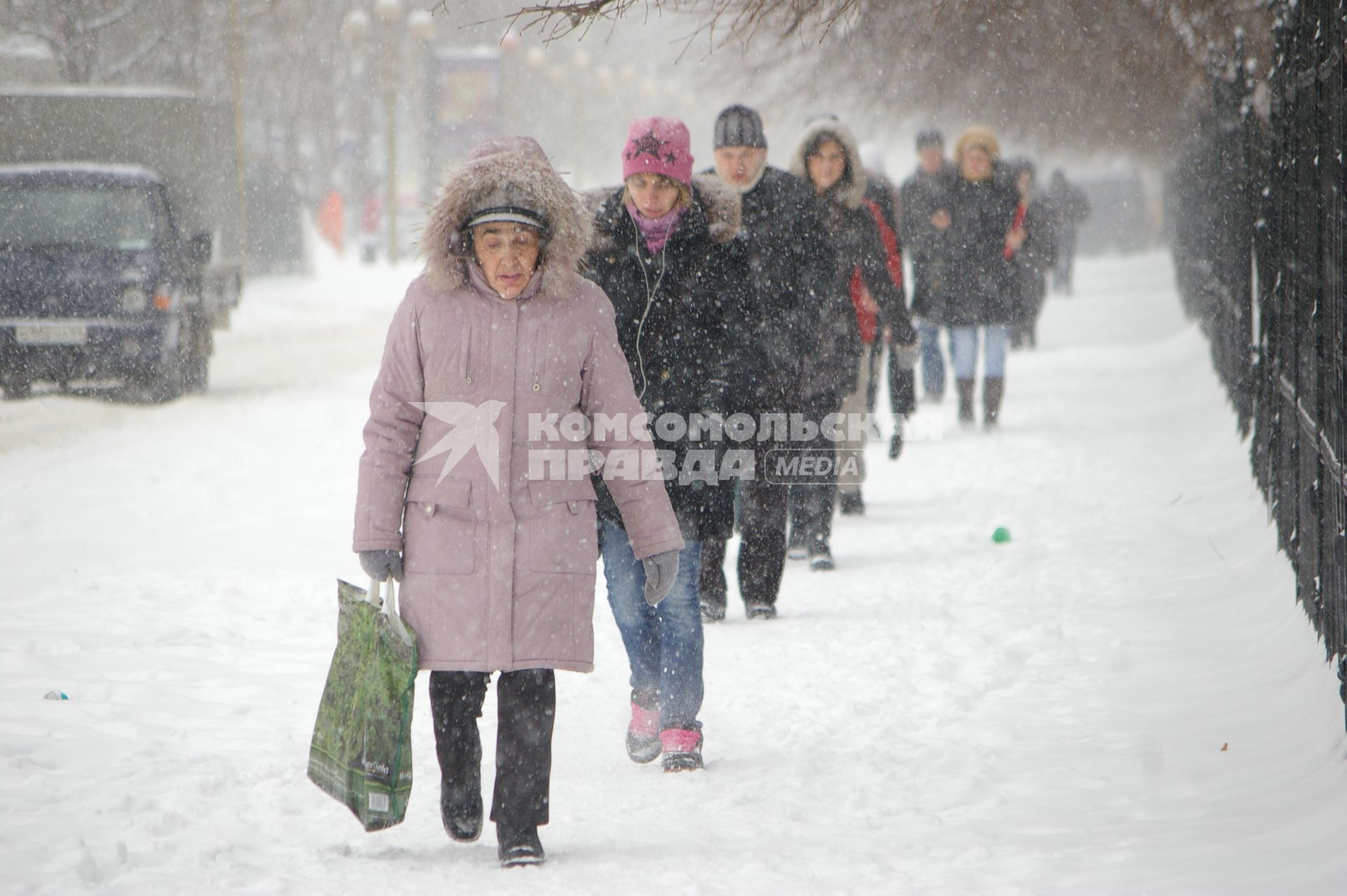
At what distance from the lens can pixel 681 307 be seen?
4938 mm

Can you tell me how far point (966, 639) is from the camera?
20.9ft

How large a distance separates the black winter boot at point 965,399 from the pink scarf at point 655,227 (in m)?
7.78

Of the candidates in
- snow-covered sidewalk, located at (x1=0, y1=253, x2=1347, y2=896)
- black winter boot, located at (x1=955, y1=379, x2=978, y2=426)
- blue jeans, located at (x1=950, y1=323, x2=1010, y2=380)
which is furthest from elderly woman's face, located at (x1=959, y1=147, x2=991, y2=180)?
snow-covered sidewalk, located at (x1=0, y1=253, x2=1347, y2=896)

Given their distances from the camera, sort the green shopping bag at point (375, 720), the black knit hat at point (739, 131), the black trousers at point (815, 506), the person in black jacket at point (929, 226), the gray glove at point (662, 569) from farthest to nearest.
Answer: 1. the person in black jacket at point (929, 226)
2. the black trousers at point (815, 506)
3. the black knit hat at point (739, 131)
4. the gray glove at point (662, 569)
5. the green shopping bag at point (375, 720)

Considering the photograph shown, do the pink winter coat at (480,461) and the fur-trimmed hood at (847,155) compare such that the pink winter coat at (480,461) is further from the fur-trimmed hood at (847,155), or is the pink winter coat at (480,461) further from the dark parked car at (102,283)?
the dark parked car at (102,283)

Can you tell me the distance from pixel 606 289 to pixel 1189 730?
7.47 feet

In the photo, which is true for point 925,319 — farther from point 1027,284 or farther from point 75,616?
point 75,616

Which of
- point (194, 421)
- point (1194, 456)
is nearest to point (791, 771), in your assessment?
point (1194, 456)

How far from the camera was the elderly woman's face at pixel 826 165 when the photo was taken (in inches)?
290

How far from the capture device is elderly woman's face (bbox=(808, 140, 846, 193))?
736 centimetres

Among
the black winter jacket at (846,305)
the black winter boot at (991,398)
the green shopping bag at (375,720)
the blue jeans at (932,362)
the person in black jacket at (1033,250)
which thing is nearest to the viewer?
the green shopping bag at (375,720)

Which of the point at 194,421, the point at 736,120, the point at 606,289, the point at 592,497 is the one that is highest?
the point at 736,120
